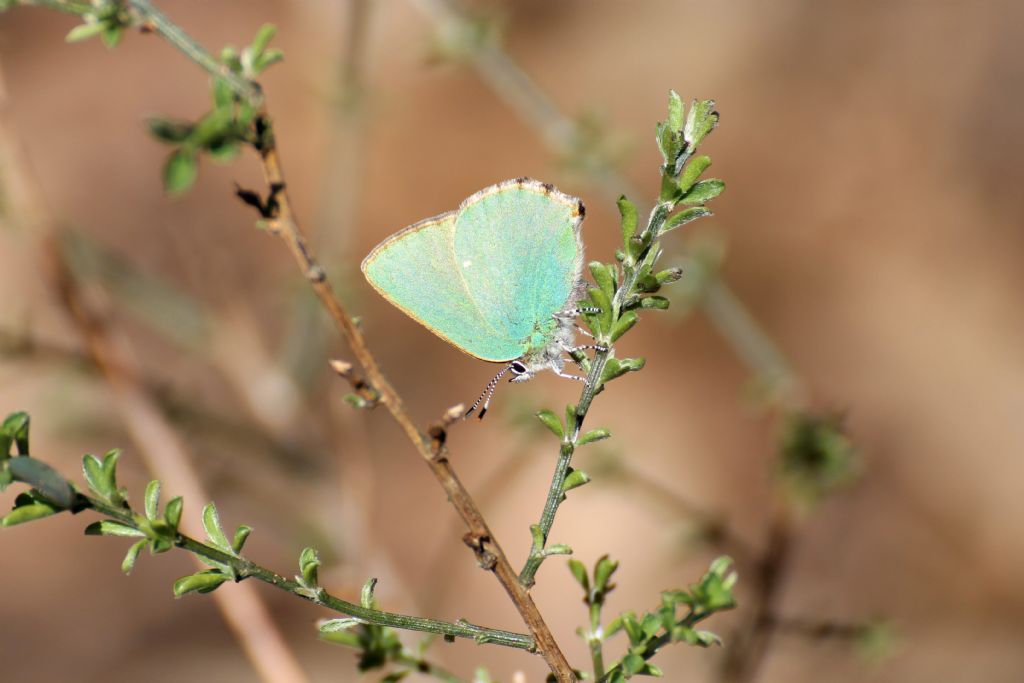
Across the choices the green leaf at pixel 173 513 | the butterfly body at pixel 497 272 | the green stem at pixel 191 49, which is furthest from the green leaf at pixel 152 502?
the butterfly body at pixel 497 272

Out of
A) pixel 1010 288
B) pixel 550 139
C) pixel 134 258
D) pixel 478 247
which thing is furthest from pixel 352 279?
pixel 1010 288

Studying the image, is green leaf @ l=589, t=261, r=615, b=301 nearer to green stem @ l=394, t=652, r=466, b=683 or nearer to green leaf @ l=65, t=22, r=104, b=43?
green stem @ l=394, t=652, r=466, b=683

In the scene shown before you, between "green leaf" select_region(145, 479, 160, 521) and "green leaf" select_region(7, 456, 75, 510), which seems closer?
"green leaf" select_region(7, 456, 75, 510)

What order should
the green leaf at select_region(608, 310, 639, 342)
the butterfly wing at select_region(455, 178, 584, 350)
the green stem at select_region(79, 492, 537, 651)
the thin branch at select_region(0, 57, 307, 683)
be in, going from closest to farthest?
1. the green stem at select_region(79, 492, 537, 651)
2. the green leaf at select_region(608, 310, 639, 342)
3. the butterfly wing at select_region(455, 178, 584, 350)
4. the thin branch at select_region(0, 57, 307, 683)

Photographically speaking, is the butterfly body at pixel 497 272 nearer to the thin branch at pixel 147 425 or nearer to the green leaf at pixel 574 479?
the green leaf at pixel 574 479

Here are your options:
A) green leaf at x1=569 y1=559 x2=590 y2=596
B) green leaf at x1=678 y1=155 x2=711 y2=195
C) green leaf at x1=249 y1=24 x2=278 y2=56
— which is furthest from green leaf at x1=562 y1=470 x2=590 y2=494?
green leaf at x1=249 y1=24 x2=278 y2=56

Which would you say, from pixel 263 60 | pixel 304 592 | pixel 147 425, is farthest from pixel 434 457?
pixel 147 425
